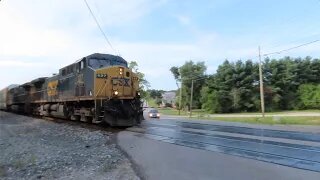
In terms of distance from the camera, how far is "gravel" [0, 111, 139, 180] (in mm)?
9555

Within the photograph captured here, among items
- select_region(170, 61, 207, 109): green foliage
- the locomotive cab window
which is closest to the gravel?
the locomotive cab window

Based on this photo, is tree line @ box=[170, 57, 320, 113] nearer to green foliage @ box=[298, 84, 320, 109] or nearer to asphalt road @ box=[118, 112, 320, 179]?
green foliage @ box=[298, 84, 320, 109]

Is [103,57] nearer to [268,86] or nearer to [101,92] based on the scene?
[101,92]

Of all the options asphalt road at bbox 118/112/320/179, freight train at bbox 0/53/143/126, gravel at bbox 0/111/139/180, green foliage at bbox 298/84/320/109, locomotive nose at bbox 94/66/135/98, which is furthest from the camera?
green foliage at bbox 298/84/320/109

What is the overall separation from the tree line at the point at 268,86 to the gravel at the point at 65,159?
206 ft

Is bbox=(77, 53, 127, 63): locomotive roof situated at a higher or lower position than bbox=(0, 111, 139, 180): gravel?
higher

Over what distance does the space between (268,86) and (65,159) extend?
70650 mm

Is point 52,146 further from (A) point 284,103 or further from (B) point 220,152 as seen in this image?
(A) point 284,103

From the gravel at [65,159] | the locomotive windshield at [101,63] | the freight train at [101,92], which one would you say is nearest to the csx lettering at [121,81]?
the freight train at [101,92]

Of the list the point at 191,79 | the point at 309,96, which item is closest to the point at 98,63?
the point at 309,96

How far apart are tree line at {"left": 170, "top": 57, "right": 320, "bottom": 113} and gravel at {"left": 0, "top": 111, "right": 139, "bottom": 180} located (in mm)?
62843

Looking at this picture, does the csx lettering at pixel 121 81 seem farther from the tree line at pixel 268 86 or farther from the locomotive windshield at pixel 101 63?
the tree line at pixel 268 86

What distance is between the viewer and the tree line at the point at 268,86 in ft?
252

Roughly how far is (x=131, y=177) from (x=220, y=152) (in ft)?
10.4
